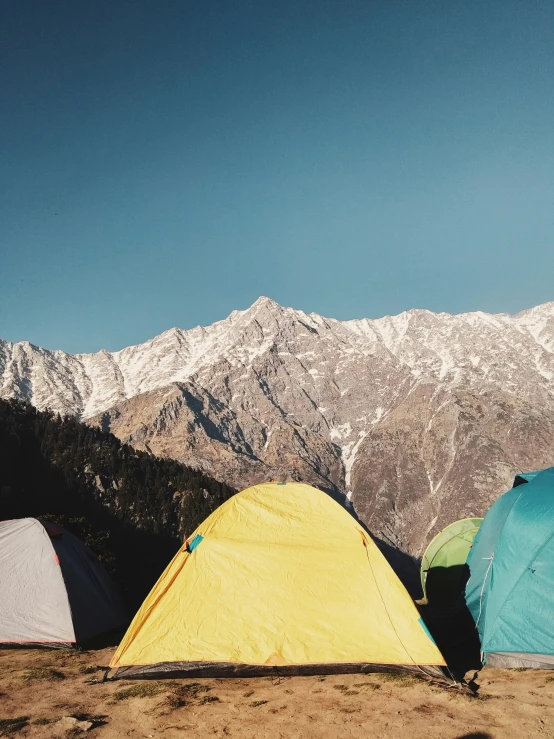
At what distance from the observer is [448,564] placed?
2059 centimetres

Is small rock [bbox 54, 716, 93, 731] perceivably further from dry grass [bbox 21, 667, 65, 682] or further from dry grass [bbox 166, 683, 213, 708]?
dry grass [bbox 21, 667, 65, 682]

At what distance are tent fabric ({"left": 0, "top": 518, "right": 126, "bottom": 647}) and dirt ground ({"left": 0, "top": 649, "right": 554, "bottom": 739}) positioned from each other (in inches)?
123

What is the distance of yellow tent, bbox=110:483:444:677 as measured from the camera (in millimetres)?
10680

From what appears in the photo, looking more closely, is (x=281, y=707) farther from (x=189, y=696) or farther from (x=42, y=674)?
(x=42, y=674)

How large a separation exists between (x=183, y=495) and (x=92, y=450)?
15.3m

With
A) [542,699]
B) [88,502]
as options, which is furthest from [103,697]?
[88,502]

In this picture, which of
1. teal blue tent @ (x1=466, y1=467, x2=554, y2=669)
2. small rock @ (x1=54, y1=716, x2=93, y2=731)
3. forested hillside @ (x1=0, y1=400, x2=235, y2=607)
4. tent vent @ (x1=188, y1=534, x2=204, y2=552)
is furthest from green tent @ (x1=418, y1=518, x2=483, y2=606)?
forested hillside @ (x1=0, y1=400, x2=235, y2=607)

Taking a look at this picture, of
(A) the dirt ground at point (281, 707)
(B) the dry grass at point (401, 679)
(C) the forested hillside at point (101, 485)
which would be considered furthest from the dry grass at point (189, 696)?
(C) the forested hillside at point (101, 485)

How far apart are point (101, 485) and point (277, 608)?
51.9 meters

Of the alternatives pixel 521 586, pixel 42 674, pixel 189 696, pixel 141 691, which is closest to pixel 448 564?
pixel 521 586

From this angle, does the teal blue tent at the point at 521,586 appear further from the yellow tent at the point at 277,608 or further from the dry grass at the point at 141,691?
the dry grass at the point at 141,691

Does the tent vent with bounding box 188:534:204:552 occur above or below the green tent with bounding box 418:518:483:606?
above

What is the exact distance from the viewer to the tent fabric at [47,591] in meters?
14.0

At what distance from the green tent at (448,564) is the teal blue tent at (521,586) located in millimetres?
6302
